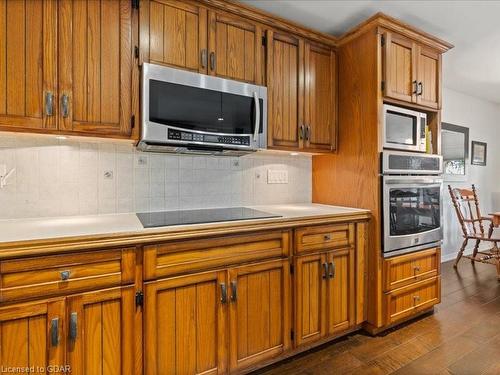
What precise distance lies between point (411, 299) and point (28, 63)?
2.90 m

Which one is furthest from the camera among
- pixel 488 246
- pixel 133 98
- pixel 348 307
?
pixel 488 246

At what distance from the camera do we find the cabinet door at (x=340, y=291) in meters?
1.89

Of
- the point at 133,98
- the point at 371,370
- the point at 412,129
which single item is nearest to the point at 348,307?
the point at 371,370

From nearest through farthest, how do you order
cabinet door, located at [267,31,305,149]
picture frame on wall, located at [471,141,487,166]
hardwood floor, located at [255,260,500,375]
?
hardwood floor, located at [255,260,500,375], cabinet door, located at [267,31,305,149], picture frame on wall, located at [471,141,487,166]

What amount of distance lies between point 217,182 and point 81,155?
2.98ft

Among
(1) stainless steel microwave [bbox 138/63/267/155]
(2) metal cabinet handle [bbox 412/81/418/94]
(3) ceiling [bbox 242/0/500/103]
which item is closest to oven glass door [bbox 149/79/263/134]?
(1) stainless steel microwave [bbox 138/63/267/155]

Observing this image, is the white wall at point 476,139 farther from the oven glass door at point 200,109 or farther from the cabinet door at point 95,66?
the cabinet door at point 95,66

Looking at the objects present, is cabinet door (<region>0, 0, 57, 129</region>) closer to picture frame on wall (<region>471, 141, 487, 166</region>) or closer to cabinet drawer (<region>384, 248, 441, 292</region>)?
cabinet drawer (<region>384, 248, 441, 292</region>)

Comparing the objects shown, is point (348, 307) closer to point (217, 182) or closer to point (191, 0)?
point (217, 182)

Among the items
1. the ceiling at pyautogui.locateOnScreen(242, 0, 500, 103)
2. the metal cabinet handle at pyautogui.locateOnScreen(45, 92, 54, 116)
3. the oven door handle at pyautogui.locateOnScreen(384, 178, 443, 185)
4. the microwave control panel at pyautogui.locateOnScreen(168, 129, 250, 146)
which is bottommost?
the oven door handle at pyautogui.locateOnScreen(384, 178, 443, 185)

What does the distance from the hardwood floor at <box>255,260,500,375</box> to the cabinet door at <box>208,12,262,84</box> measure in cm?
190

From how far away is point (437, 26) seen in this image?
7.38 ft

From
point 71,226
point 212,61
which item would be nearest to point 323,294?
point 71,226

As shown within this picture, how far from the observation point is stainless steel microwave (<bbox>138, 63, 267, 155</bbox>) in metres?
1.59
